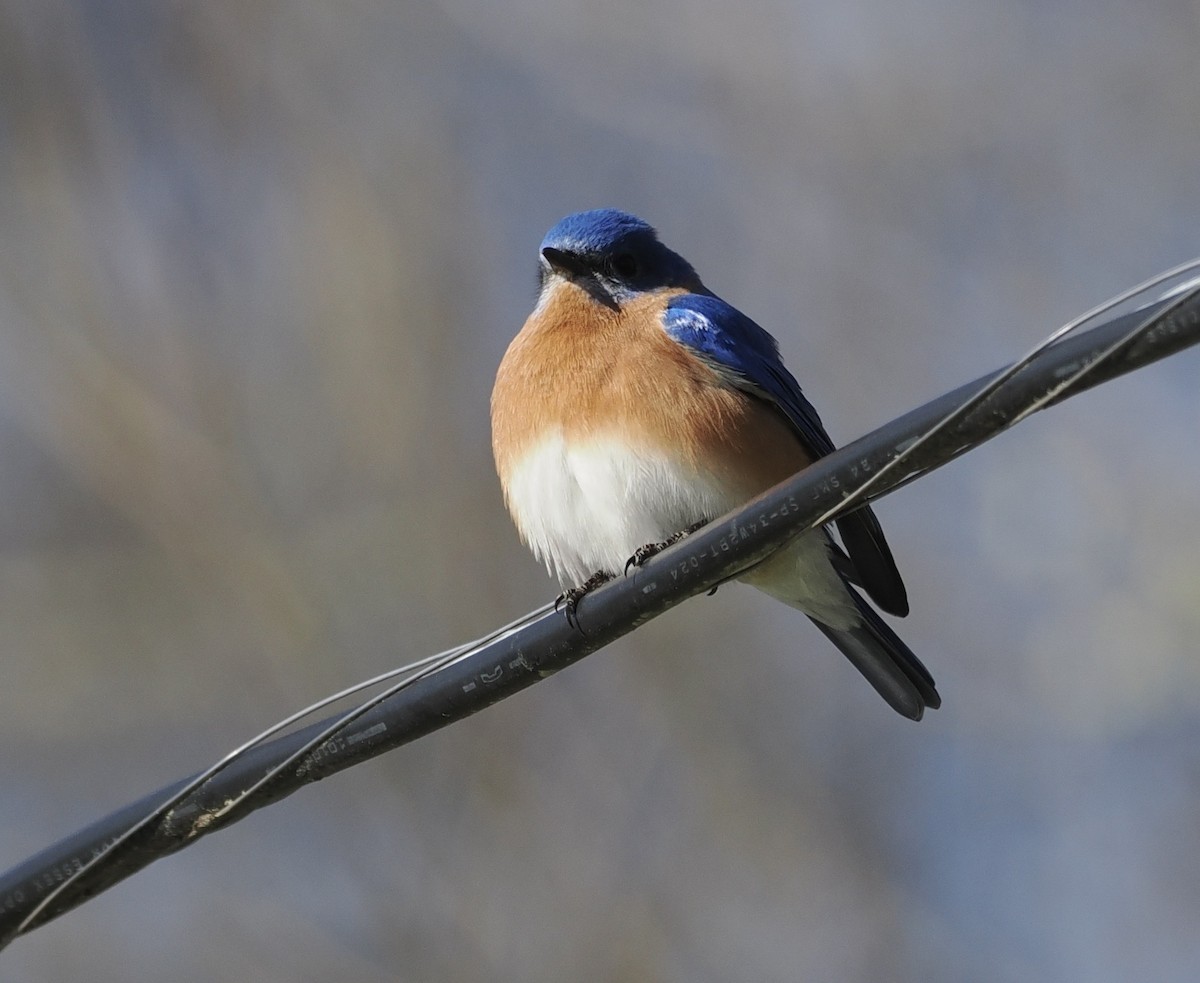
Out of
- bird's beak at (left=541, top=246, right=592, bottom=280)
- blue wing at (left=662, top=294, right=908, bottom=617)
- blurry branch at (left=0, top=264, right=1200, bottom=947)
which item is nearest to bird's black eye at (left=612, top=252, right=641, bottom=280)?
bird's beak at (left=541, top=246, right=592, bottom=280)

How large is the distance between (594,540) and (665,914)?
529 centimetres

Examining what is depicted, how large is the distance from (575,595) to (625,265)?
1767 millimetres

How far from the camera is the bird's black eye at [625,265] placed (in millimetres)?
5953

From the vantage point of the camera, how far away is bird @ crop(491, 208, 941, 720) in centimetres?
511

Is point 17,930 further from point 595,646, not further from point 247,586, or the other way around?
point 247,586

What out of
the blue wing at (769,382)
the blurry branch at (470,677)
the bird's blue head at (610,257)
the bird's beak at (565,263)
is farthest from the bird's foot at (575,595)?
the bird's beak at (565,263)

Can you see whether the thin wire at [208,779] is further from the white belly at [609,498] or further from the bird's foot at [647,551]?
the white belly at [609,498]

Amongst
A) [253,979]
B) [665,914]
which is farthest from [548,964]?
[253,979]

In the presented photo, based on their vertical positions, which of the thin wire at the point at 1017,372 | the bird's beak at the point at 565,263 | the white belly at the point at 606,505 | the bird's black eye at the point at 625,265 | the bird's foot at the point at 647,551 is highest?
the bird's beak at the point at 565,263

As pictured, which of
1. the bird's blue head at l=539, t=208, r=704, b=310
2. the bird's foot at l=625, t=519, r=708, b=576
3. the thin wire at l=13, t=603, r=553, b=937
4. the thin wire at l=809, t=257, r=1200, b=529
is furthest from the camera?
the bird's blue head at l=539, t=208, r=704, b=310

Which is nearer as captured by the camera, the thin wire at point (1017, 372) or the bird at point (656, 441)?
the thin wire at point (1017, 372)

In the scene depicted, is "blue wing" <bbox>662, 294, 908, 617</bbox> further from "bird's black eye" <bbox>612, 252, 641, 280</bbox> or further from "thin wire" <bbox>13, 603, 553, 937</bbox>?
"thin wire" <bbox>13, 603, 553, 937</bbox>

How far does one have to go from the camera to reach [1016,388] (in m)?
3.07

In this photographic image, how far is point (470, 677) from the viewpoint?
142 inches
